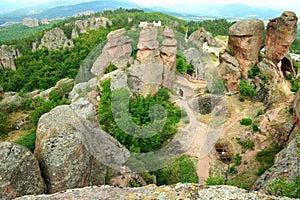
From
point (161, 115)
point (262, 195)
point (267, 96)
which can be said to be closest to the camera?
point (262, 195)

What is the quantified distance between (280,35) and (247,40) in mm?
2755

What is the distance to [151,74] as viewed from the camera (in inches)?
920

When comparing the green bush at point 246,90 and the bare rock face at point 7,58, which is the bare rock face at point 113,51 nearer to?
the green bush at point 246,90

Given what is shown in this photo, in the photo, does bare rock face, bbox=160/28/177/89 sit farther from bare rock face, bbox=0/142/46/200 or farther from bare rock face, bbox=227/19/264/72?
bare rock face, bbox=0/142/46/200

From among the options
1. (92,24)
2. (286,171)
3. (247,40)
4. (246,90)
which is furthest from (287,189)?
(92,24)

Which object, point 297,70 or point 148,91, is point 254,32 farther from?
point 148,91

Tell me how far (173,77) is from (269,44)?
380 inches

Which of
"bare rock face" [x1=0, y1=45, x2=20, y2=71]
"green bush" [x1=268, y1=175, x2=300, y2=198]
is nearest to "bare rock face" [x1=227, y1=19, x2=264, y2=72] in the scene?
"green bush" [x1=268, y1=175, x2=300, y2=198]

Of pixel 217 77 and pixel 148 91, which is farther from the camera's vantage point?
pixel 217 77

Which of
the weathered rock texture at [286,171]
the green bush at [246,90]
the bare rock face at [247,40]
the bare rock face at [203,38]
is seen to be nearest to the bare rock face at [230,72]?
the bare rock face at [247,40]

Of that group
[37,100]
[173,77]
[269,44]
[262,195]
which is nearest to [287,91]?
[269,44]

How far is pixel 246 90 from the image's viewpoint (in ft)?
76.2

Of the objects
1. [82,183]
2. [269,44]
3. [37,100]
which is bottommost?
[37,100]

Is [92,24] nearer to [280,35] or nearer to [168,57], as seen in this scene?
[168,57]
